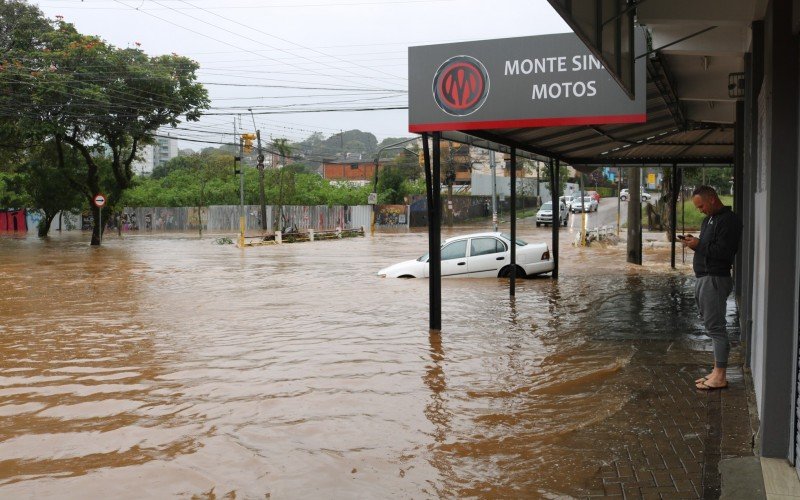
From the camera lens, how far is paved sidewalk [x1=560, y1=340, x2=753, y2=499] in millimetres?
5133

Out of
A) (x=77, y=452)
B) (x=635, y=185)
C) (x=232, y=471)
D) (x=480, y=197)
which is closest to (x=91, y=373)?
(x=77, y=452)

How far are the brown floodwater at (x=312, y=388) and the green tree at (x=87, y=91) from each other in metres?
20.9

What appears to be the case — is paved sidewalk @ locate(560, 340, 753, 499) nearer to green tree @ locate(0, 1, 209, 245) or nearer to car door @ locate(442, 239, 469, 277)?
car door @ locate(442, 239, 469, 277)

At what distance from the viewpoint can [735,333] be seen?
35.3 ft

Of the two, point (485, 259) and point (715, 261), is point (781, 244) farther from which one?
point (485, 259)

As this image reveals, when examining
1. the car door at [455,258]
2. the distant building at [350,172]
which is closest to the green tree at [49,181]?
the car door at [455,258]

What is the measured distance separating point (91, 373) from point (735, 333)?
833 cm

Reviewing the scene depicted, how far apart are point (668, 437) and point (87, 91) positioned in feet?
116

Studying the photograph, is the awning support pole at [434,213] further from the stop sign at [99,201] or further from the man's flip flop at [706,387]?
the stop sign at [99,201]

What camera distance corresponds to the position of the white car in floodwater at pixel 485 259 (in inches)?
771

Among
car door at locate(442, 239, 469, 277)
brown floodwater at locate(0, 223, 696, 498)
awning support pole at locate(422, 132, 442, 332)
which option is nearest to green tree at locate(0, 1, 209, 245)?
brown floodwater at locate(0, 223, 696, 498)

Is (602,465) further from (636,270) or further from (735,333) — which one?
(636,270)

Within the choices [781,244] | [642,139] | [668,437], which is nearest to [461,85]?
[668,437]

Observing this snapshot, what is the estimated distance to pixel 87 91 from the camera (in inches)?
1432
